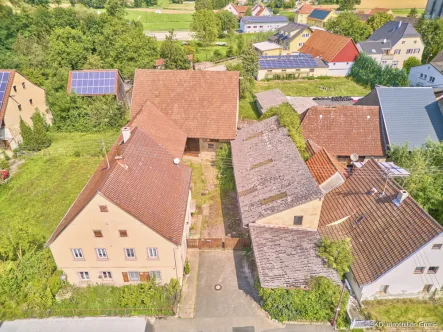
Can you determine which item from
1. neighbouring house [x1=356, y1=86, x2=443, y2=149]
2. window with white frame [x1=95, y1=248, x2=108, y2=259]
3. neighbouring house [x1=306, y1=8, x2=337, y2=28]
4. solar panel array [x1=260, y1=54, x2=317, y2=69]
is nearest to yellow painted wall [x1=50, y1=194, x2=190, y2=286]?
window with white frame [x1=95, y1=248, x2=108, y2=259]

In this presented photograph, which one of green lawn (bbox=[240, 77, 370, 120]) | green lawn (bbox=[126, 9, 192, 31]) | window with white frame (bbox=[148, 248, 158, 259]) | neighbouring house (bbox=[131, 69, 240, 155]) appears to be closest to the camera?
window with white frame (bbox=[148, 248, 158, 259])

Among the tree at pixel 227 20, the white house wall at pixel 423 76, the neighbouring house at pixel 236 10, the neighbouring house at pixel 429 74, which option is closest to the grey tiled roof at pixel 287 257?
the white house wall at pixel 423 76

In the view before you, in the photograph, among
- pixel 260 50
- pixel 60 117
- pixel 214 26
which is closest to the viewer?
pixel 60 117

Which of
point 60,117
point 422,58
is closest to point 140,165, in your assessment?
point 60,117

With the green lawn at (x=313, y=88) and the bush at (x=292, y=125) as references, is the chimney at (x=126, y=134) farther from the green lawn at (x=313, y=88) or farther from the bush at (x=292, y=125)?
the green lawn at (x=313, y=88)

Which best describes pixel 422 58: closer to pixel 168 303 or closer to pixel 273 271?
pixel 273 271

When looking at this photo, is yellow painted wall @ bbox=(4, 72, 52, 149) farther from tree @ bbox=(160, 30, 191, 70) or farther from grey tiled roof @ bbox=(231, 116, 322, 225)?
grey tiled roof @ bbox=(231, 116, 322, 225)
